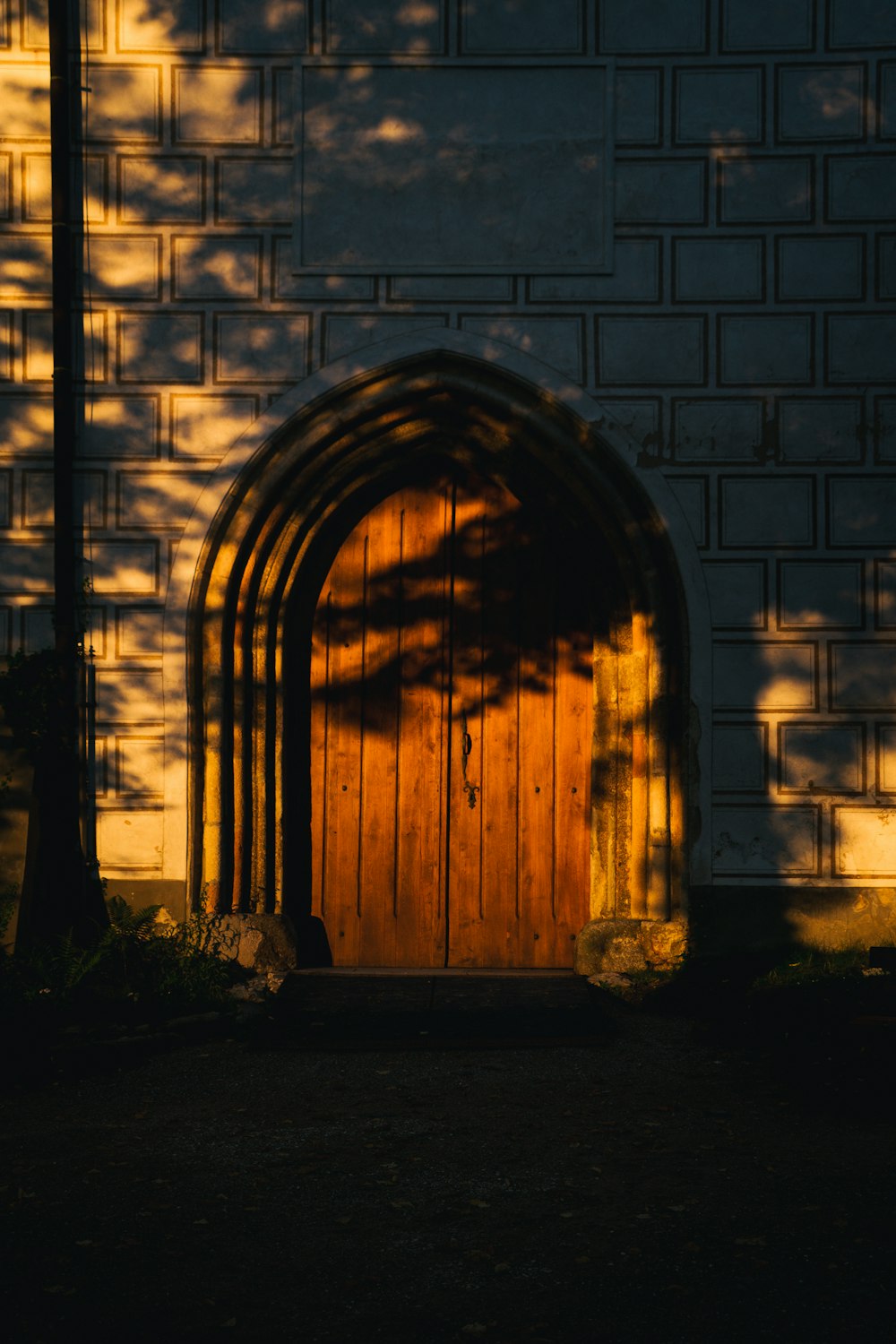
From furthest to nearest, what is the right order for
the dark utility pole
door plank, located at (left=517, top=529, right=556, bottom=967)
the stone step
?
door plank, located at (left=517, top=529, right=556, bottom=967) < the dark utility pole < the stone step

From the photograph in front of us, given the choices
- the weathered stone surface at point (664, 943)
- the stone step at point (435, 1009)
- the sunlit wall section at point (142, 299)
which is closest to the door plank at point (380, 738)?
the stone step at point (435, 1009)

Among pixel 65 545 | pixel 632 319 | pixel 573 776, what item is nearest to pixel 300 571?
pixel 65 545

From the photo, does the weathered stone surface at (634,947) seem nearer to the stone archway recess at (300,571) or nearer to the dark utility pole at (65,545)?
the stone archway recess at (300,571)

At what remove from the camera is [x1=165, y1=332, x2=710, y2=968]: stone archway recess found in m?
6.67

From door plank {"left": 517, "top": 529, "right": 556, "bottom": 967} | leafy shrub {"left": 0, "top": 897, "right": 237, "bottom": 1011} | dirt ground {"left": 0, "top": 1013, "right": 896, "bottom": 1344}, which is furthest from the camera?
door plank {"left": 517, "top": 529, "right": 556, "bottom": 967}

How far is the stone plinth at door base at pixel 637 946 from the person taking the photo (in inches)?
260

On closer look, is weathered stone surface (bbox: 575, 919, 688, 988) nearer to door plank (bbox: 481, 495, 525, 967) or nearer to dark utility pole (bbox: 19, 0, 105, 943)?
door plank (bbox: 481, 495, 525, 967)

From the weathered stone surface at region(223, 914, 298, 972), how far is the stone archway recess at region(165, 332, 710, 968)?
0.15 m

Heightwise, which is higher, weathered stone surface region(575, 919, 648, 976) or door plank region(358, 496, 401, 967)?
door plank region(358, 496, 401, 967)

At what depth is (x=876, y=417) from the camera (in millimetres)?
6668

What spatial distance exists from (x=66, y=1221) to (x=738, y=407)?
5164 mm

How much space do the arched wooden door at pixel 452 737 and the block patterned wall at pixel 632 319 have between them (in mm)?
939

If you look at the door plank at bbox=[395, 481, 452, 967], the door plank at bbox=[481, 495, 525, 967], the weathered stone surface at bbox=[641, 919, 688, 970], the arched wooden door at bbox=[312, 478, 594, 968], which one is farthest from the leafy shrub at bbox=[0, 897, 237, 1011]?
the weathered stone surface at bbox=[641, 919, 688, 970]

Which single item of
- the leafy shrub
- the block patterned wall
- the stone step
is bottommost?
the stone step
